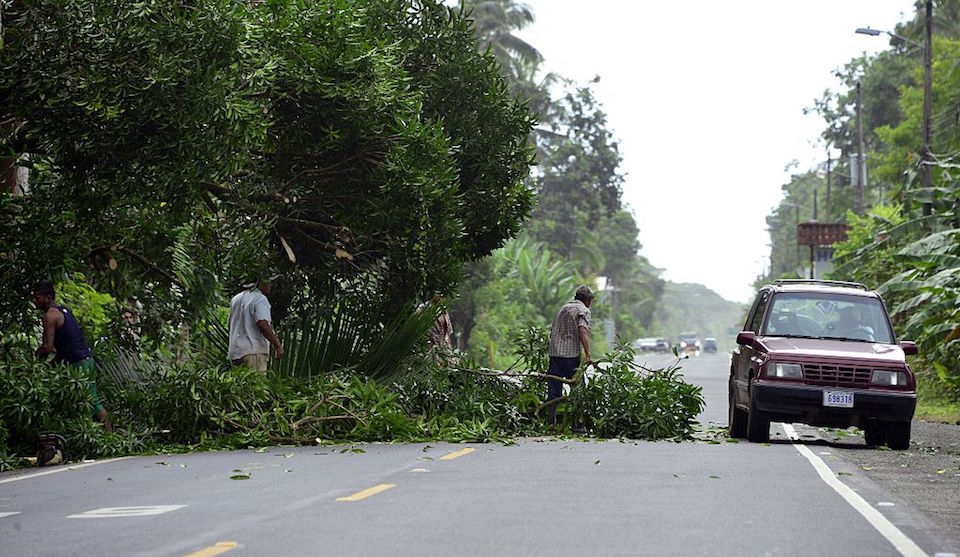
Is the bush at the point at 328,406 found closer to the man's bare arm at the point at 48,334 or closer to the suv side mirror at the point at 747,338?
the man's bare arm at the point at 48,334

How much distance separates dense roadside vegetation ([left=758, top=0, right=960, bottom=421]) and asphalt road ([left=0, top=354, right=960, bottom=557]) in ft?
40.8

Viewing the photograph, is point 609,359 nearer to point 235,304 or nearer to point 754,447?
point 754,447

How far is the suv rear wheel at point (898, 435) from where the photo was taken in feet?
59.2

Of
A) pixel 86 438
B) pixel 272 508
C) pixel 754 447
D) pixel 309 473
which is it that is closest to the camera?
pixel 272 508

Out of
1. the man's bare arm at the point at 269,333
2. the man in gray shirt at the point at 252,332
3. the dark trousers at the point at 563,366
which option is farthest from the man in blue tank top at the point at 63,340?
the dark trousers at the point at 563,366

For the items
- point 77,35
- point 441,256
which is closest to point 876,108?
point 441,256

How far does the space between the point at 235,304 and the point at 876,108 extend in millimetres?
63321

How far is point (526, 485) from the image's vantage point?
12281mm

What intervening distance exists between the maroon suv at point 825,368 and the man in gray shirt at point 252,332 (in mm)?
5774

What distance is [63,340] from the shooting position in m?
16.1

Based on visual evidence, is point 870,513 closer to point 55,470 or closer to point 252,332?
point 55,470

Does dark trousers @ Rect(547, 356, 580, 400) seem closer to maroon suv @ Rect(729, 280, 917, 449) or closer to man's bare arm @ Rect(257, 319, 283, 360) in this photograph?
maroon suv @ Rect(729, 280, 917, 449)

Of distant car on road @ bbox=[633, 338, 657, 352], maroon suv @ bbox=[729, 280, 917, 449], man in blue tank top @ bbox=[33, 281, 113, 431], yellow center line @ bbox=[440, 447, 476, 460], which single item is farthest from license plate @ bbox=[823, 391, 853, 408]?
distant car on road @ bbox=[633, 338, 657, 352]

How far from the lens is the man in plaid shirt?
19.6 meters
